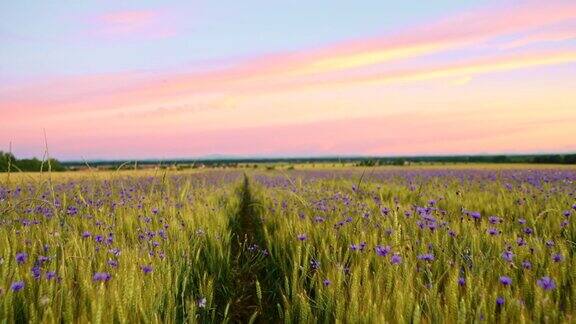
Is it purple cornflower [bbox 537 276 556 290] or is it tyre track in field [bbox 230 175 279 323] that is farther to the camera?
tyre track in field [bbox 230 175 279 323]

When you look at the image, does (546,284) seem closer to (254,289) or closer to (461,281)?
(461,281)

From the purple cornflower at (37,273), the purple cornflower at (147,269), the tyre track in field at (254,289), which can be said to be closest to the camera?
A: the purple cornflower at (37,273)

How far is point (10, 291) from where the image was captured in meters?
2.54

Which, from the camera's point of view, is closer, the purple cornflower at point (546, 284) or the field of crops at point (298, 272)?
the field of crops at point (298, 272)

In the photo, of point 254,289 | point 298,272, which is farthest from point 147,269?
point 254,289

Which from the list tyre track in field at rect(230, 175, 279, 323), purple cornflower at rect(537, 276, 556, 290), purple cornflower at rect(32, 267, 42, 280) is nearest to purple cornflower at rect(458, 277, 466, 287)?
purple cornflower at rect(537, 276, 556, 290)

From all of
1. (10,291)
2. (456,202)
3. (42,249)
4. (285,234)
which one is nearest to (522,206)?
(456,202)

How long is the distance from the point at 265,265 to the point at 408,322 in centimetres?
259

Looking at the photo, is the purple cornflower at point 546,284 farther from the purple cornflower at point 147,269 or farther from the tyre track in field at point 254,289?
the purple cornflower at point 147,269

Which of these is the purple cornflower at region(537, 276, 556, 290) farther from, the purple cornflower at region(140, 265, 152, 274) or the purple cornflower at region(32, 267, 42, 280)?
the purple cornflower at region(32, 267, 42, 280)

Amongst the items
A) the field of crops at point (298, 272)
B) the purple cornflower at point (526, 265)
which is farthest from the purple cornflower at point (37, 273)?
the purple cornflower at point (526, 265)

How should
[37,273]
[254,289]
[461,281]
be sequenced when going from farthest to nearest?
[254,289] < [37,273] < [461,281]

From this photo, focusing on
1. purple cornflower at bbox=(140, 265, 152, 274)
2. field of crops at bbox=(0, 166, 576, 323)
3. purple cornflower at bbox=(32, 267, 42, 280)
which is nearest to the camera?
field of crops at bbox=(0, 166, 576, 323)

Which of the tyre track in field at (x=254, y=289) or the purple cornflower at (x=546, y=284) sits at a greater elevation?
the purple cornflower at (x=546, y=284)
